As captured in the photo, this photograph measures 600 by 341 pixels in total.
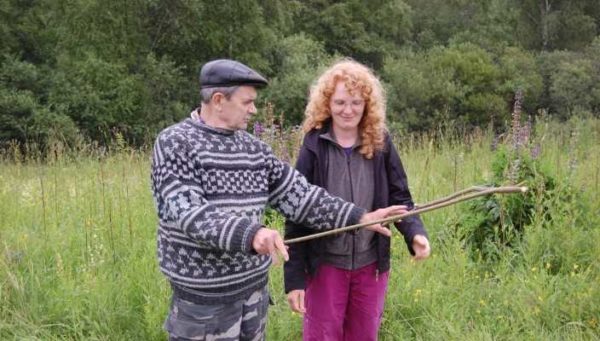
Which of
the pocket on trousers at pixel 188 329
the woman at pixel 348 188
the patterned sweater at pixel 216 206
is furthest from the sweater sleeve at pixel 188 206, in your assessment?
the woman at pixel 348 188


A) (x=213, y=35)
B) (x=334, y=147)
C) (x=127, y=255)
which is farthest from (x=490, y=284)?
(x=213, y=35)

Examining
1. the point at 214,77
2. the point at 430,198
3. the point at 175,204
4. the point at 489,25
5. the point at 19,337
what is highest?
the point at 489,25

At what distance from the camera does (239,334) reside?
2.26m

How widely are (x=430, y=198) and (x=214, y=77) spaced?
9.81 ft

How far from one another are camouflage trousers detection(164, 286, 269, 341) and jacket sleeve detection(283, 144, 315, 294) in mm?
311

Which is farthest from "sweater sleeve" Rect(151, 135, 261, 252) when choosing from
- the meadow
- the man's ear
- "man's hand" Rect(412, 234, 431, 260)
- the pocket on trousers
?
the meadow

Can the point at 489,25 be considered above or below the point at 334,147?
above

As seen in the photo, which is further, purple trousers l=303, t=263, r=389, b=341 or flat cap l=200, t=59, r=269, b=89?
purple trousers l=303, t=263, r=389, b=341

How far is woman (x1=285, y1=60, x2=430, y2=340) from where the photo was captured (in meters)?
2.52

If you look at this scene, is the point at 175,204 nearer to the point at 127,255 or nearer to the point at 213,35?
the point at 127,255

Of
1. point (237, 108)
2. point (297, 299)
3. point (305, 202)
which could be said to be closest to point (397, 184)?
point (305, 202)

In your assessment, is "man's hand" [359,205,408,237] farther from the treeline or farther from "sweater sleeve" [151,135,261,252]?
the treeline

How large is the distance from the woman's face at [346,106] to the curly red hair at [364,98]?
0.06ft

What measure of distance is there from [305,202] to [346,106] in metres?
0.46
